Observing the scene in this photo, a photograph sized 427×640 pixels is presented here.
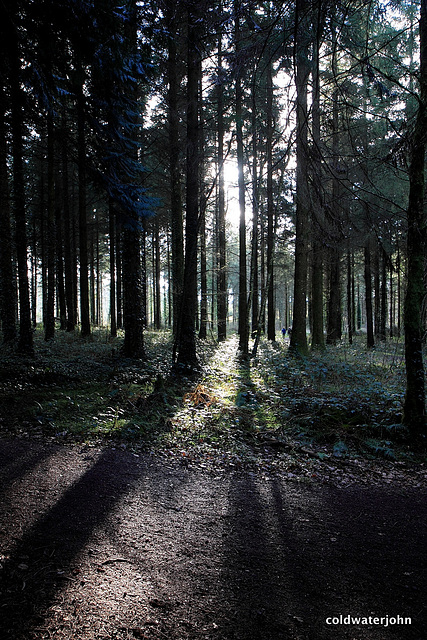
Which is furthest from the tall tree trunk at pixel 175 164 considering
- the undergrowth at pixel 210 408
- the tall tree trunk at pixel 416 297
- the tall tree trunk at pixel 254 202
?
the tall tree trunk at pixel 416 297

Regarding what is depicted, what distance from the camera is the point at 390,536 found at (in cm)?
322

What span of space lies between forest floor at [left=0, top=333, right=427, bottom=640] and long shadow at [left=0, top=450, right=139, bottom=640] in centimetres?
1

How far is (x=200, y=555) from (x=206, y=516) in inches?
25.9

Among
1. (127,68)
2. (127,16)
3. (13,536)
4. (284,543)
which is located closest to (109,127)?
(127,68)

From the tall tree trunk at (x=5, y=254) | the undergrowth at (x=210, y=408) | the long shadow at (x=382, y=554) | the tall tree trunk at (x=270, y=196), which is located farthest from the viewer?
the tall tree trunk at (x=5, y=254)

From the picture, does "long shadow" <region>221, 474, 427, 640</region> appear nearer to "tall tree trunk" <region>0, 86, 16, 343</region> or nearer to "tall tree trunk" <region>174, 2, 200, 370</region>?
"tall tree trunk" <region>174, 2, 200, 370</region>

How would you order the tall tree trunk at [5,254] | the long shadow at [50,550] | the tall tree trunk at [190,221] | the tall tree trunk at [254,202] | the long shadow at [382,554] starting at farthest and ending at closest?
the tall tree trunk at [5,254] → the tall tree trunk at [190,221] → the tall tree trunk at [254,202] → the long shadow at [382,554] → the long shadow at [50,550]

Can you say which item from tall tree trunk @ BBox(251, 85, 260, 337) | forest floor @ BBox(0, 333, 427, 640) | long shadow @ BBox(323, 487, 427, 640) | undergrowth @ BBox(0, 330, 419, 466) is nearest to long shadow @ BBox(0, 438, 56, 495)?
forest floor @ BBox(0, 333, 427, 640)

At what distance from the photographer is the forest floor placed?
2.25 metres

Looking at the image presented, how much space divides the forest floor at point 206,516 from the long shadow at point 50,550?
0.01 m

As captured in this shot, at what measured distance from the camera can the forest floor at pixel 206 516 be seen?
2252mm

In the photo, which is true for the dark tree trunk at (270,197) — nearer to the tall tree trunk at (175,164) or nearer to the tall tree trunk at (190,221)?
the tall tree trunk at (190,221)

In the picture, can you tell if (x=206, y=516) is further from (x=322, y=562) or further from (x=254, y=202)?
(x=254, y=202)

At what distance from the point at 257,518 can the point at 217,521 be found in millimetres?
441
